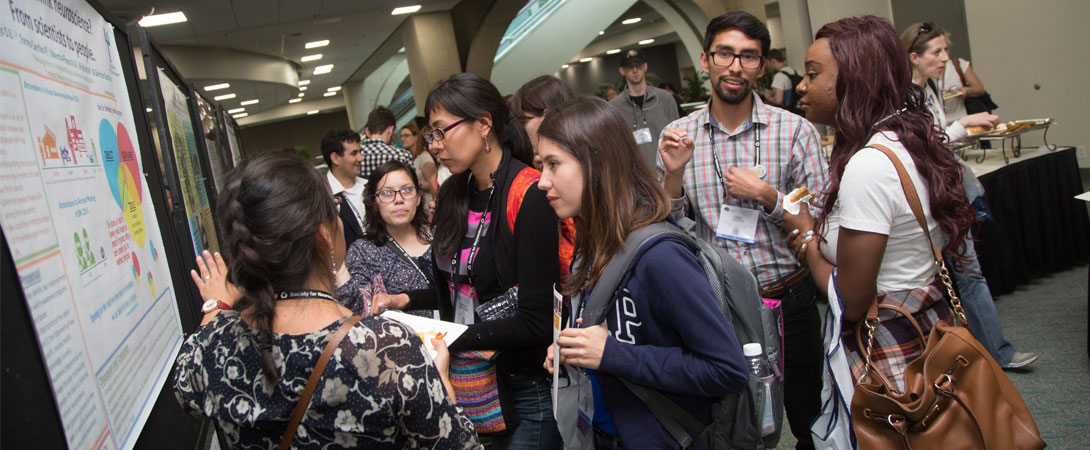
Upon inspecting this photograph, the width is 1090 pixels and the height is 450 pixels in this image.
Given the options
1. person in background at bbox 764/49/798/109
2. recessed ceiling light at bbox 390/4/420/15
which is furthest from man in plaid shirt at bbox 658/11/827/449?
recessed ceiling light at bbox 390/4/420/15

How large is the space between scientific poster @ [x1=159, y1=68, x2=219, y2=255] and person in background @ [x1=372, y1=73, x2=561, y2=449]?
107cm

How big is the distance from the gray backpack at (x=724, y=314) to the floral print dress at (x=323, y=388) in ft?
1.41

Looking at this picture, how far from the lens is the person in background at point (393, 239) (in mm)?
2815

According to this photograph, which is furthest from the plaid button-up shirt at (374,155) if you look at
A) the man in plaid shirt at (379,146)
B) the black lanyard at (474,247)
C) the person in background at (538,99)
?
the black lanyard at (474,247)

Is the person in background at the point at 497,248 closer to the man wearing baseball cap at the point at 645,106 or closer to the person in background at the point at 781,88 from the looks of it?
the man wearing baseball cap at the point at 645,106

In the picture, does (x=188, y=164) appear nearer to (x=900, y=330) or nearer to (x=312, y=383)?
(x=312, y=383)

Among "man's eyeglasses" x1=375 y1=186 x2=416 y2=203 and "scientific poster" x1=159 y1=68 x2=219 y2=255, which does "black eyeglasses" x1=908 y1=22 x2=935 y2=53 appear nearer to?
"man's eyeglasses" x1=375 y1=186 x2=416 y2=203

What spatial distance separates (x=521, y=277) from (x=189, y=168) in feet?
6.17

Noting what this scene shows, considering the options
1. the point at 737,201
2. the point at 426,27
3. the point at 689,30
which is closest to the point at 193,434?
the point at 737,201

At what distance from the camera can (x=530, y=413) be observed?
6.44 feet

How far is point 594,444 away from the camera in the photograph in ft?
5.61

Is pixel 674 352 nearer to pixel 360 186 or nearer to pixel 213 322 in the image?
pixel 213 322

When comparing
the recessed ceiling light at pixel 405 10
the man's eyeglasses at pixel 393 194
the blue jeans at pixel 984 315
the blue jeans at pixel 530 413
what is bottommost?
the blue jeans at pixel 984 315

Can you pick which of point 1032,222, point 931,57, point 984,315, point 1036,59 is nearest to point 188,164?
point 984,315
